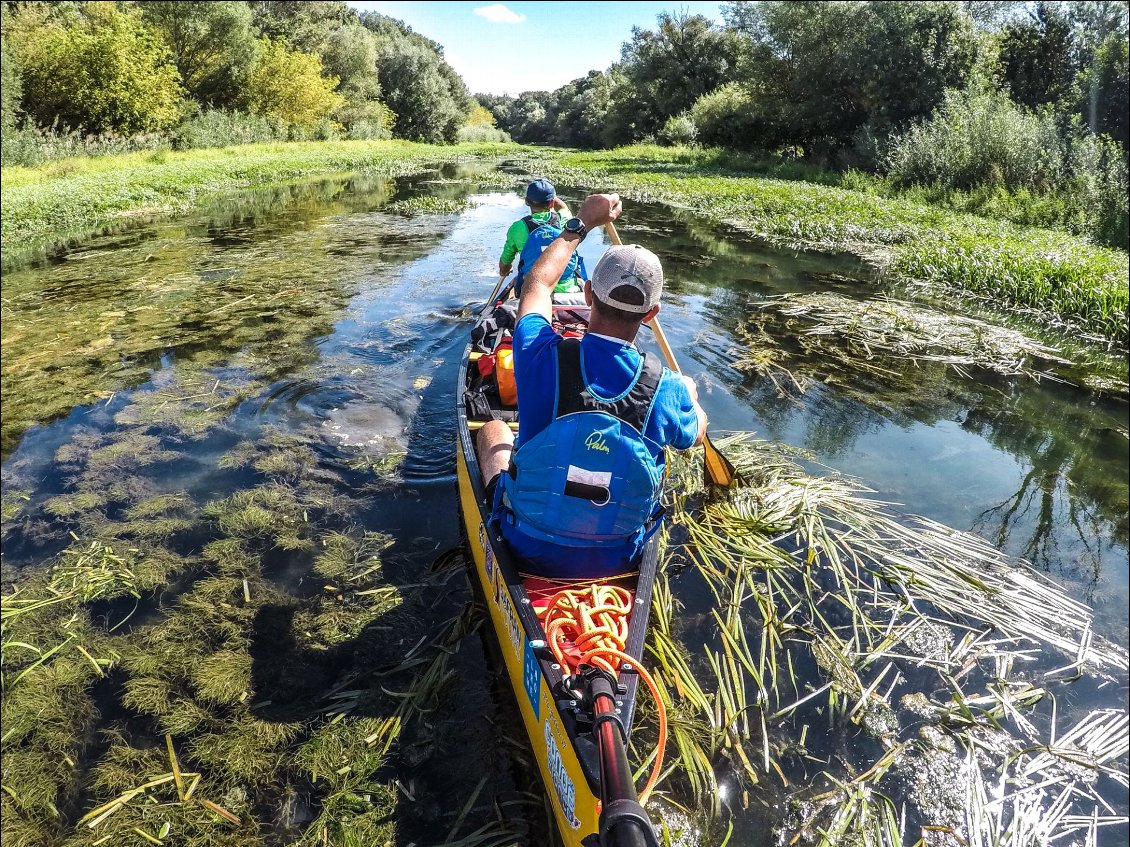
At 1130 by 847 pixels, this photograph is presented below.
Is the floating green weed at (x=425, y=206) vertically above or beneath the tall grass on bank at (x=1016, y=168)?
beneath

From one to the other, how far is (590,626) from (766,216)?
18.2m

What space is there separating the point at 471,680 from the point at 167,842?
152 centimetres

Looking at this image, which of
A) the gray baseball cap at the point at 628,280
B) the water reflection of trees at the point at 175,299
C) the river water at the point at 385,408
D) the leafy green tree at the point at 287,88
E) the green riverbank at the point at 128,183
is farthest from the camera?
the leafy green tree at the point at 287,88

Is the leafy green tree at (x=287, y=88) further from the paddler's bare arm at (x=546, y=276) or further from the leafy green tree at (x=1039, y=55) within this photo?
the paddler's bare arm at (x=546, y=276)

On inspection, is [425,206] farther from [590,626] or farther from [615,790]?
[615,790]

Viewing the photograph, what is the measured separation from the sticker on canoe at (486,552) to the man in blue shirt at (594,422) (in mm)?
317

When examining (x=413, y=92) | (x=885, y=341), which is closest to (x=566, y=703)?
(x=885, y=341)

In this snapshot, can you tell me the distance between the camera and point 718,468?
17.5ft

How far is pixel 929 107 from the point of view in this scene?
2491 centimetres

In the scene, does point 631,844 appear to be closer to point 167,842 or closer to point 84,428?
point 167,842

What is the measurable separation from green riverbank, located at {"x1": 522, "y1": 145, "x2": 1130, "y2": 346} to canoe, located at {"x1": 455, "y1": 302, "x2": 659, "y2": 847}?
10.4m

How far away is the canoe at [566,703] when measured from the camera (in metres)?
2.10

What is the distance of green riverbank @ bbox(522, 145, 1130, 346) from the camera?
1033 cm

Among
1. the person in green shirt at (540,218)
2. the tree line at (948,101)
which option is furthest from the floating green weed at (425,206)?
the tree line at (948,101)
